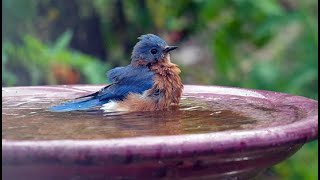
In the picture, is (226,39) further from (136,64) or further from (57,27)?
(136,64)

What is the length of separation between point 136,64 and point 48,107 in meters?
0.56

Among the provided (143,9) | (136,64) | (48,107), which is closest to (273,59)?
Result: (143,9)

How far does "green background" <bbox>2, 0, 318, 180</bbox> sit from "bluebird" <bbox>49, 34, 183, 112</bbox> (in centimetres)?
239

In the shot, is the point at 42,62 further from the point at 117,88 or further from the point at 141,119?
the point at 141,119

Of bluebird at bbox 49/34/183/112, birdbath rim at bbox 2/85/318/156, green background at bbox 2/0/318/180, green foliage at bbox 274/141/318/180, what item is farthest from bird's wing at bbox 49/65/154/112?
green foliage at bbox 274/141/318/180

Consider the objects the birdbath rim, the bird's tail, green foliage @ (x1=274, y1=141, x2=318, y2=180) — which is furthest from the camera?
green foliage @ (x1=274, y1=141, x2=318, y2=180)

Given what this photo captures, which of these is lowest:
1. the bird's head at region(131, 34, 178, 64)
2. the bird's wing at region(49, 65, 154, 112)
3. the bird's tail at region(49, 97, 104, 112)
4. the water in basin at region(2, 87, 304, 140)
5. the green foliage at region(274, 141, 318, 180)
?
the green foliage at region(274, 141, 318, 180)

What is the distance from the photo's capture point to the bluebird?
10.3ft

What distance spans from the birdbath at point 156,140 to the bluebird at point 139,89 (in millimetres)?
95

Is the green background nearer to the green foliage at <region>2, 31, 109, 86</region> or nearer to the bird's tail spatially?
the green foliage at <region>2, 31, 109, 86</region>

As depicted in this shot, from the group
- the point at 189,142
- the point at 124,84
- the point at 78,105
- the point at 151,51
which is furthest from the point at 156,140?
the point at 151,51

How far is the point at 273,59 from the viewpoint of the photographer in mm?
6492

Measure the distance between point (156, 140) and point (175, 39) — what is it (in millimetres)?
5023

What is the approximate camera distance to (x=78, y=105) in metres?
3.08
